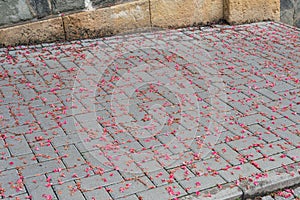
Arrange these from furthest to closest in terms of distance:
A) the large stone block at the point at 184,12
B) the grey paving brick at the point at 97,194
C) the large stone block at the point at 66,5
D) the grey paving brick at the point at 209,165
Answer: the large stone block at the point at 184,12
the large stone block at the point at 66,5
the grey paving brick at the point at 209,165
the grey paving brick at the point at 97,194

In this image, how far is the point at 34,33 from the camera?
678 centimetres

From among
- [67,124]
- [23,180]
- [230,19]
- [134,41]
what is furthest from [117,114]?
[230,19]

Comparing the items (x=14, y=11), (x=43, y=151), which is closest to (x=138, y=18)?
(x=14, y=11)

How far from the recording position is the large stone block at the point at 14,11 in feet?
21.4

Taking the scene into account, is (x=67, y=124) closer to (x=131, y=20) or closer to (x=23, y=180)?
(x=23, y=180)

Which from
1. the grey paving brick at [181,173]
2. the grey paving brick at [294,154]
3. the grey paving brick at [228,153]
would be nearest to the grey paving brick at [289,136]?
the grey paving brick at [294,154]

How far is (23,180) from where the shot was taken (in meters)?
3.85

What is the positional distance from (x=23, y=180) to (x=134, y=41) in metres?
3.59

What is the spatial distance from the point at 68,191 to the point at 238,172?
4.44ft

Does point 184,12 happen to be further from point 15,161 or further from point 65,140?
point 15,161

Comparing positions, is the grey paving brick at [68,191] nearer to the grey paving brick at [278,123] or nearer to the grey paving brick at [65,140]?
the grey paving brick at [65,140]

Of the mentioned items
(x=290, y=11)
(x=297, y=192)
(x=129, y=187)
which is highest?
(x=290, y=11)

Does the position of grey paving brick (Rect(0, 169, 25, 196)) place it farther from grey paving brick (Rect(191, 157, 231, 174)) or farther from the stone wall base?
the stone wall base

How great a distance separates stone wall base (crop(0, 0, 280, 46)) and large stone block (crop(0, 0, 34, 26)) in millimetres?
103
